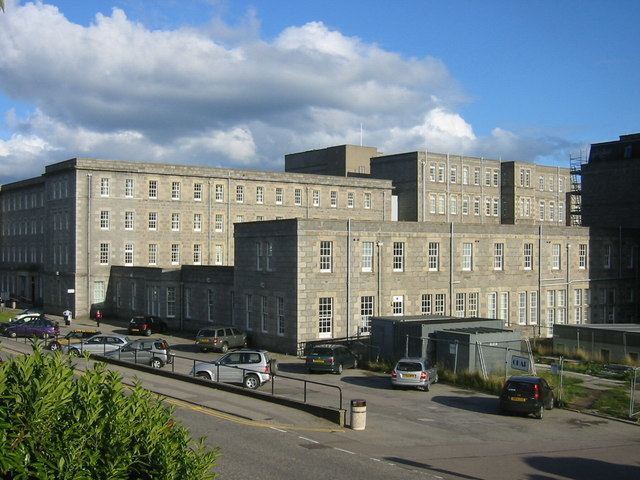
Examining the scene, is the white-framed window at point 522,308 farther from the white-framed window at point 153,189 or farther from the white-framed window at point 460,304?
the white-framed window at point 153,189

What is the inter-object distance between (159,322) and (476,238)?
1035 inches

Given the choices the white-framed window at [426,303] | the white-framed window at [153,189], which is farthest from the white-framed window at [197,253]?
the white-framed window at [426,303]

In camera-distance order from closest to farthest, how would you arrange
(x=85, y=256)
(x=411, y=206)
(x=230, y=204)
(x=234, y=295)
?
(x=234, y=295)
(x=85, y=256)
(x=230, y=204)
(x=411, y=206)

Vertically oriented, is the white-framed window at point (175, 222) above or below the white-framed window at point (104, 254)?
above

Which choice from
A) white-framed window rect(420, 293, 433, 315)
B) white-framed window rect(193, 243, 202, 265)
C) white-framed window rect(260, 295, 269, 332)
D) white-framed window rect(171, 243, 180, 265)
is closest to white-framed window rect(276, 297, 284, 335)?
white-framed window rect(260, 295, 269, 332)

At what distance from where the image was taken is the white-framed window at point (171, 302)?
206 feet

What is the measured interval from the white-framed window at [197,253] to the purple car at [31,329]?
74.1 ft

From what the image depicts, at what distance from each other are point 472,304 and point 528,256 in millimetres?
7278

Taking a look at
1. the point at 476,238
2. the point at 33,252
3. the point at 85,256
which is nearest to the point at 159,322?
the point at 85,256

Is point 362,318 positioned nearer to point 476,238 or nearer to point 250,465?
point 476,238

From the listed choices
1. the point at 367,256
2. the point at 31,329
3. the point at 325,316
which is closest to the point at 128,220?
the point at 31,329

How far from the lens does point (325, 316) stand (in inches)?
1886

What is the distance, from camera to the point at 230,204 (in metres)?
79.2

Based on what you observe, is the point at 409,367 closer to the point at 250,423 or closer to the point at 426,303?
the point at 250,423
